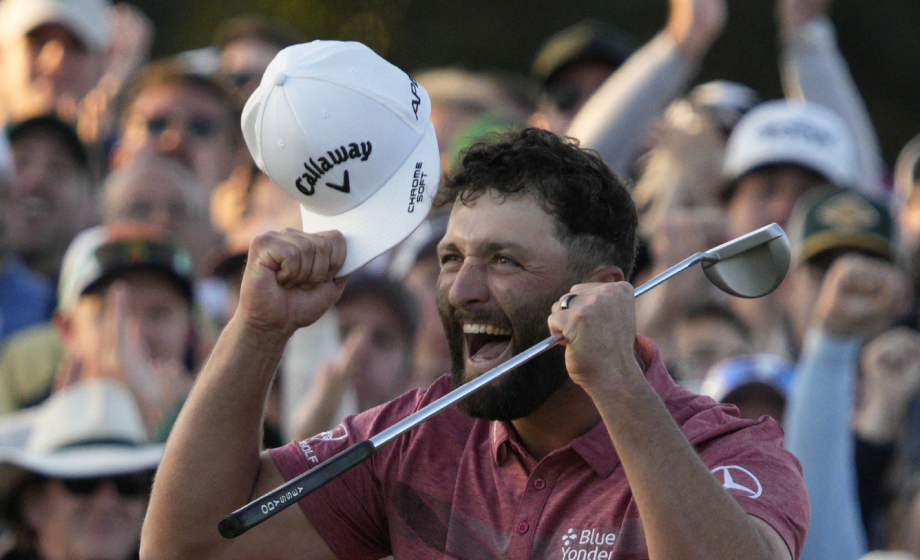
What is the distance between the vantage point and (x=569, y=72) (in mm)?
7805

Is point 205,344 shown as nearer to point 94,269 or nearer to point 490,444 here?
point 94,269

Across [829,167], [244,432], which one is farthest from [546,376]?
[829,167]

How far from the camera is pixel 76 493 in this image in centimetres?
526

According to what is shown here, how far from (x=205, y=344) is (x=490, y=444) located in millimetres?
2940

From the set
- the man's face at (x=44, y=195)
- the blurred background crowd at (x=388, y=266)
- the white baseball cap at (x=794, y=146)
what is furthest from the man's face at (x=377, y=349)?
the white baseball cap at (x=794, y=146)

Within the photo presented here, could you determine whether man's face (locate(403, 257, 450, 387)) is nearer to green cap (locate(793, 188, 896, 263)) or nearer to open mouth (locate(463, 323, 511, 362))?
green cap (locate(793, 188, 896, 263))

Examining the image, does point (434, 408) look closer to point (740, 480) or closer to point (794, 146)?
point (740, 480)

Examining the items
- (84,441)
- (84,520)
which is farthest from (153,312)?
(84,520)

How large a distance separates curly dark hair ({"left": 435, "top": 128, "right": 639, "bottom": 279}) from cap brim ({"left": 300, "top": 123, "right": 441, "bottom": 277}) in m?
0.07

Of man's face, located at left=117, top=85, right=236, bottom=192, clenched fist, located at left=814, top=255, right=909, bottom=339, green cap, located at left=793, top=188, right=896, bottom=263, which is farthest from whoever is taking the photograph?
man's face, located at left=117, top=85, right=236, bottom=192

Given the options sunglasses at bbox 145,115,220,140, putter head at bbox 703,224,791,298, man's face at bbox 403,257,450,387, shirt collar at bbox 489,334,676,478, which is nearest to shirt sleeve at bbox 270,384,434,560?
shirt collar at bbox 489,334,676,478

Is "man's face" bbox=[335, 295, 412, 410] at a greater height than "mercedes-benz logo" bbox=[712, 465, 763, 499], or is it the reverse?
"mercedes-benz logo" bbox=[712, 465, 763, 499]

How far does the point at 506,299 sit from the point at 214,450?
750 mm

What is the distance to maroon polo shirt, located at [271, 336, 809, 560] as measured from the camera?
3221mm
